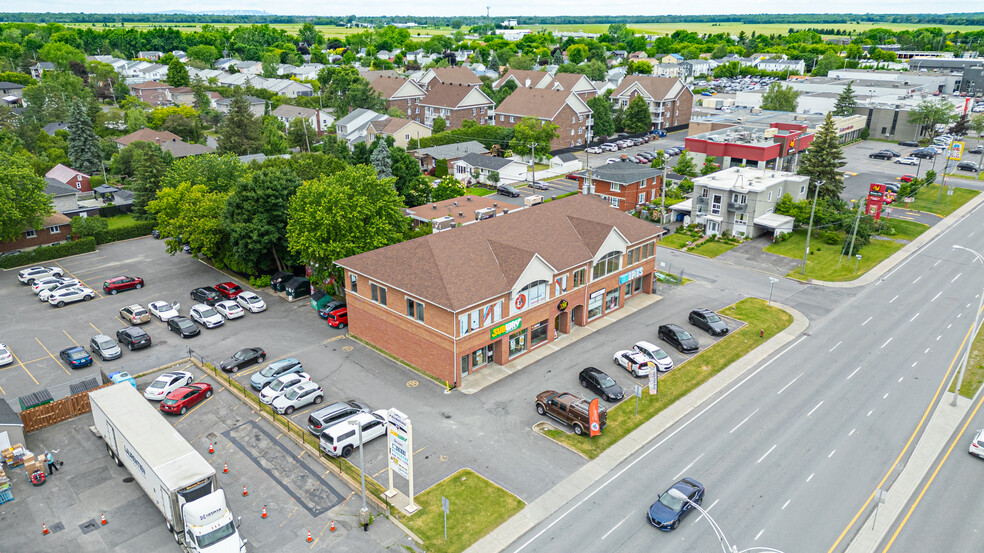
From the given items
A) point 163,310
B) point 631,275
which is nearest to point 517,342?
point 631,275

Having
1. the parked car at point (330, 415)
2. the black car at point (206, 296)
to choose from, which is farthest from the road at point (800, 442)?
the black car at point (206, 296)

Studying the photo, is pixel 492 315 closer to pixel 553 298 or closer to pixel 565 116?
pixel 553 298

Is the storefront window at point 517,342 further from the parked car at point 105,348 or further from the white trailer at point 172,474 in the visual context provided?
the parked car at point 105,348

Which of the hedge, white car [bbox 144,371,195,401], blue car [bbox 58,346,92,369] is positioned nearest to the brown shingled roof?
white car [bbox 144,371,195,401]

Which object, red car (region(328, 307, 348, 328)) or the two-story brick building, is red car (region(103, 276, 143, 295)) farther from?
the two-story brick building

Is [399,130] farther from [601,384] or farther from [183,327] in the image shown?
[601,384]

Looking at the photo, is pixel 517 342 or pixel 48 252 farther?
pixel 48 252
